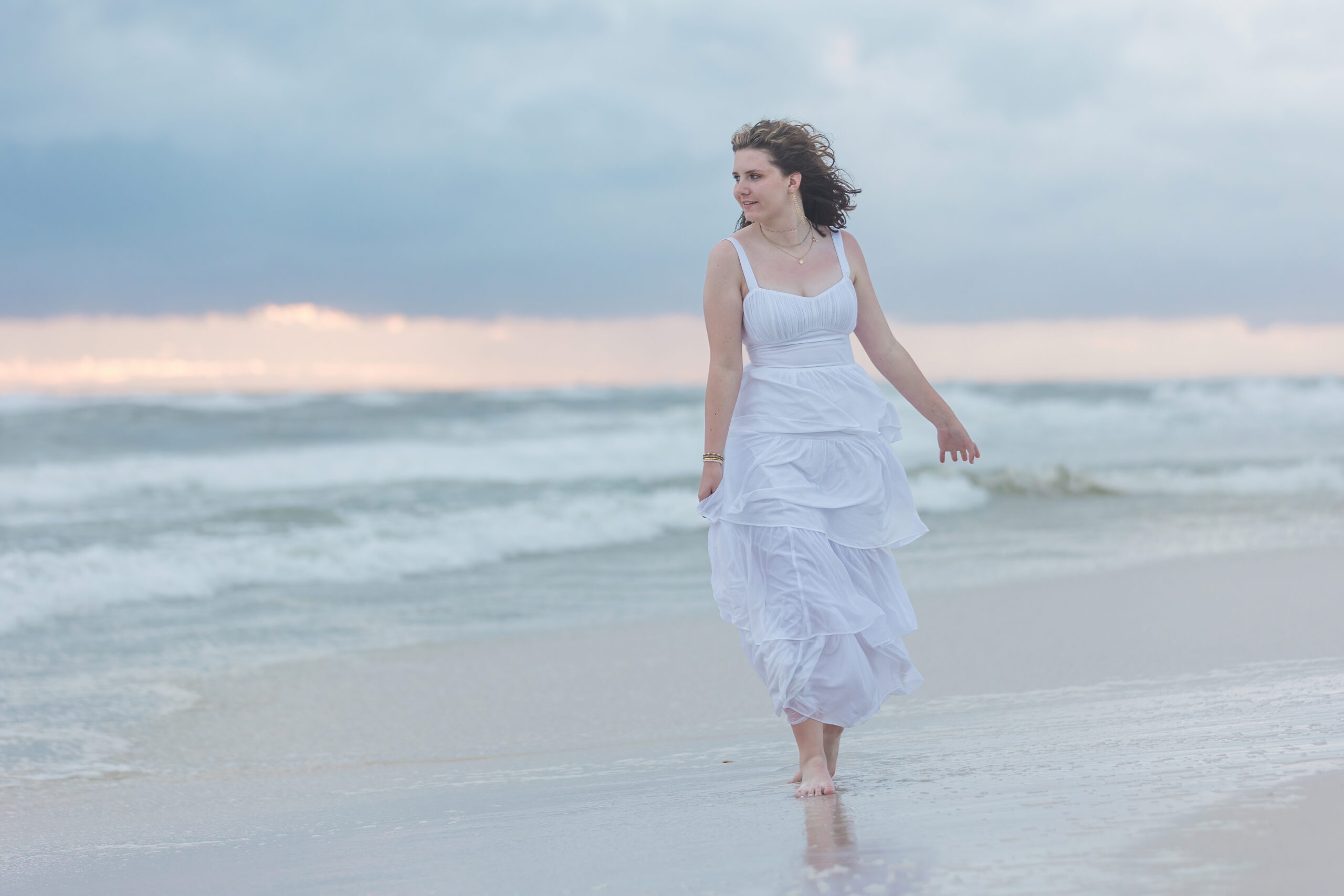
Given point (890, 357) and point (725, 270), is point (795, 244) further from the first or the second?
point (890, 357)

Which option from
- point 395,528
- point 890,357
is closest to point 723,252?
point 890,357

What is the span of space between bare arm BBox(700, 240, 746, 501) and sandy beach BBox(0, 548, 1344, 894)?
1.03 meters

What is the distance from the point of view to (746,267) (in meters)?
3.48

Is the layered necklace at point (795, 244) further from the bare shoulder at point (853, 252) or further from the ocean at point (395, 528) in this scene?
the ocean at point (395, 528)

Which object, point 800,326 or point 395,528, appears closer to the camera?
point 800,326

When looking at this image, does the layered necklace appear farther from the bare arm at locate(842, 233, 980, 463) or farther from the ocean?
the ocean

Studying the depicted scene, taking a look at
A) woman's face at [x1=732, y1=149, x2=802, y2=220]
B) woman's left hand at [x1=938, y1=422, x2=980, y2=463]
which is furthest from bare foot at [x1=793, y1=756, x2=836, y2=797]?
woman's face at [x1=732, y1=149, x2=802, y2=220]

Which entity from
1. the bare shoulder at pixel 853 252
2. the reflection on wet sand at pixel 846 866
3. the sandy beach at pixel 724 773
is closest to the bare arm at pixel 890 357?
the bare shoulder at pixel 853 252

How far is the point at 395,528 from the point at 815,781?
8.42 metres

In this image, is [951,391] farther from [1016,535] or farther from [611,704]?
[611,704]

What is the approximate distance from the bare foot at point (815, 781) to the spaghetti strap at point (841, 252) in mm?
1474

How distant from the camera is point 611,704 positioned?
206 inches

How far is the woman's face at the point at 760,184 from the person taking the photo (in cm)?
351

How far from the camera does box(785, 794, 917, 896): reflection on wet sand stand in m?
2.33
